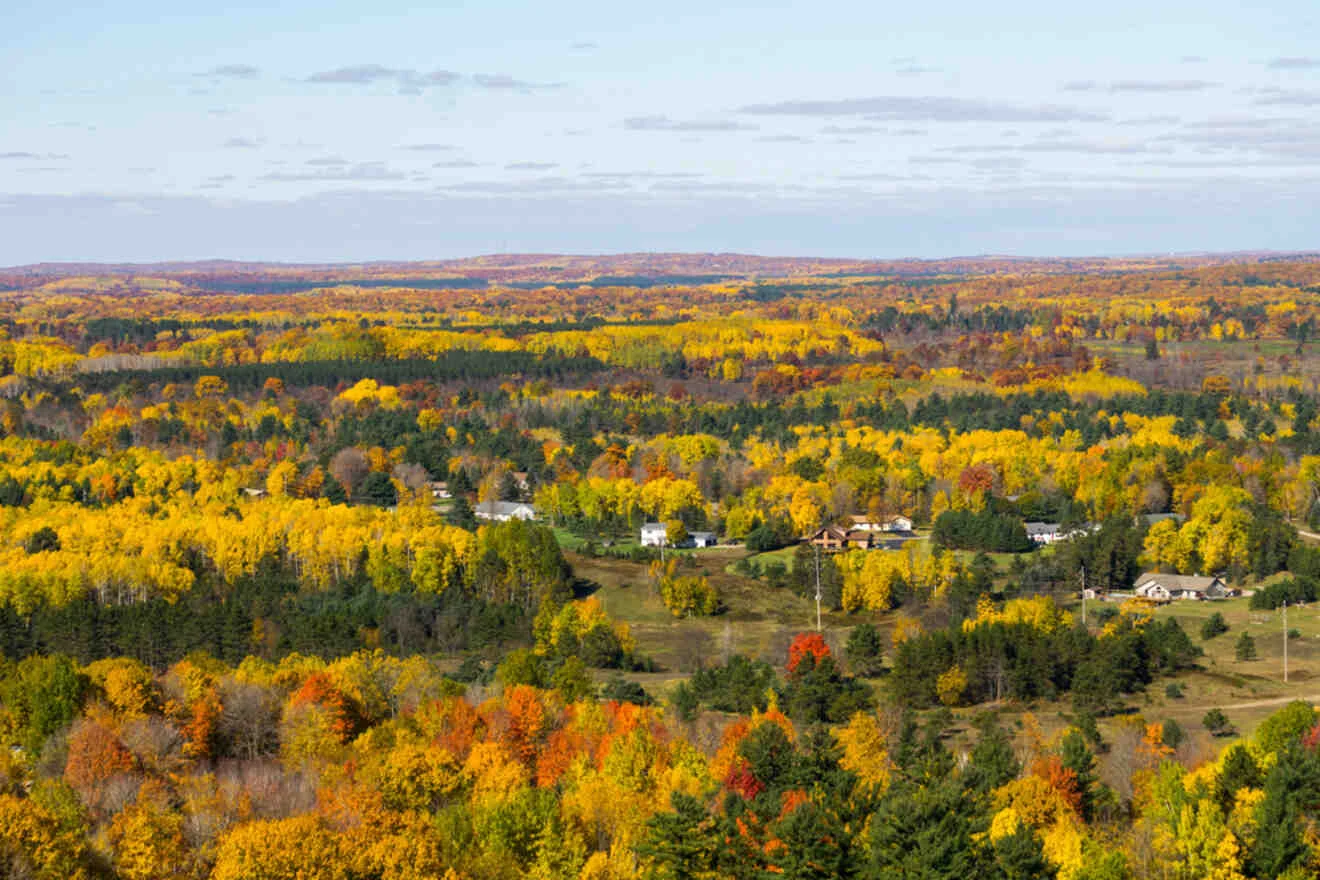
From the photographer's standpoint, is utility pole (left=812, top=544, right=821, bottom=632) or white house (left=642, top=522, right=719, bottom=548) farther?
white house (left=642, top=522, right=719, bottom=548)

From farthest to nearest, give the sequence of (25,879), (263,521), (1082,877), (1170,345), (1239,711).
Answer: (1170,345), (263,521), (1239,711), (1082,877), (25,879)

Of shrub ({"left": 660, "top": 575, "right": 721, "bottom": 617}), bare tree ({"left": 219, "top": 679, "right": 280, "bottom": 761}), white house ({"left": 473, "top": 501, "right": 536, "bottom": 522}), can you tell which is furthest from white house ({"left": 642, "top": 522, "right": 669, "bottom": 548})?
bare tree ({"left": 219, "top": 679, "right": 280, "bottom": 761})

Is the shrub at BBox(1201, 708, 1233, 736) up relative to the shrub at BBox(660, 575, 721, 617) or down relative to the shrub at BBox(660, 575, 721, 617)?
up

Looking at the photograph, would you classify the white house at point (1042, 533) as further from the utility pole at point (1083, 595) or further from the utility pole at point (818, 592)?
the utility pole at point (818, 592)

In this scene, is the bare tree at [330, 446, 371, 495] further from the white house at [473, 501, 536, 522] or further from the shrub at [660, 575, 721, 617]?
the shrub at [660, 575, 721, 617]

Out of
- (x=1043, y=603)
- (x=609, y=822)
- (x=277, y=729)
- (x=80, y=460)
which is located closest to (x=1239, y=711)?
(x=1043, y=603)

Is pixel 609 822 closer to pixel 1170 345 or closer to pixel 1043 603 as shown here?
pixel 1043 603
